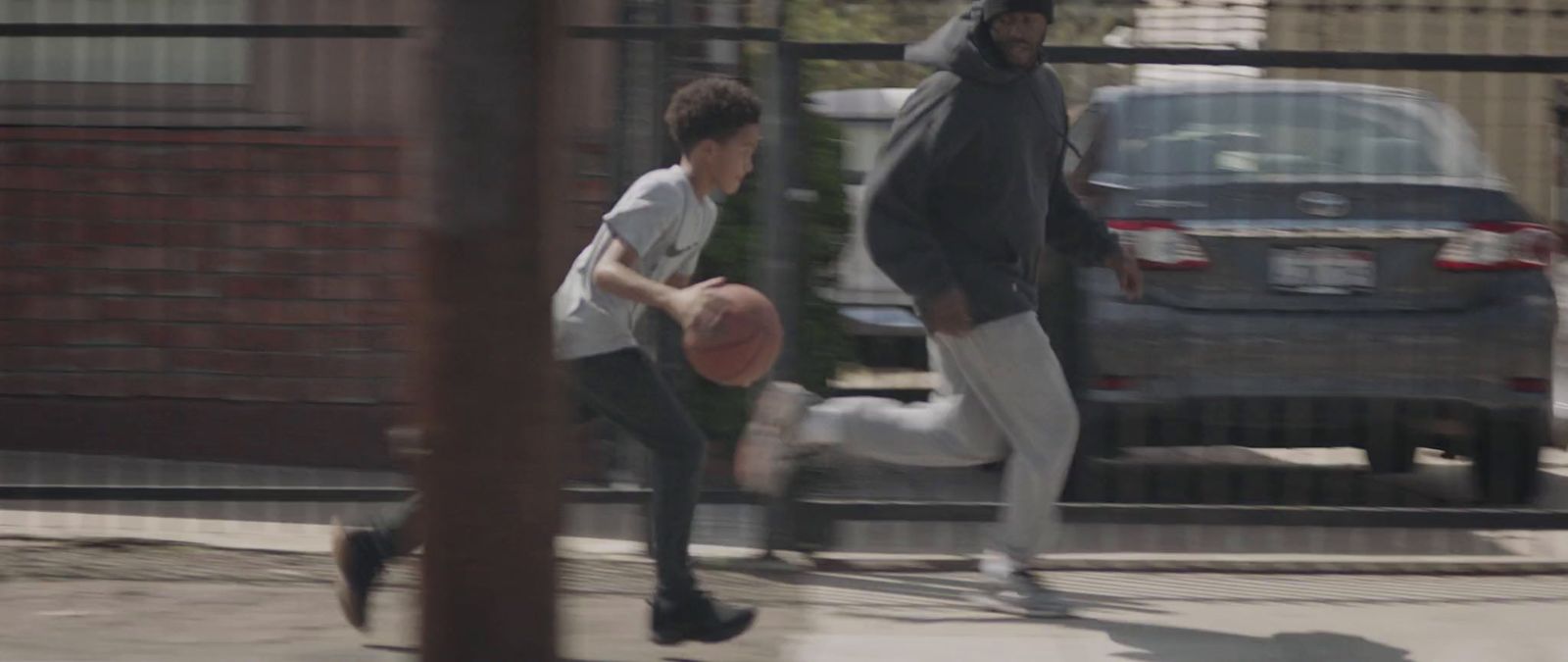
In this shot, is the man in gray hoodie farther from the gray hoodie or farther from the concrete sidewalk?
the concrete sidewalk

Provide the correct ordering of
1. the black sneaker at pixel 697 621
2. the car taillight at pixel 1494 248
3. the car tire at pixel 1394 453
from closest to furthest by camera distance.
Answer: the black sneaker at pixel 697 621 → the car taillight at pixel 1494 248 → the car tire at pixel 1394 453

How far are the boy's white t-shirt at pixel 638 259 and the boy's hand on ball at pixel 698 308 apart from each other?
19cm

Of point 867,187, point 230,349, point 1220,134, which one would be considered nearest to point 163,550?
point 230,349

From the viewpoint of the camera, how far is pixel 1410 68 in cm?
634

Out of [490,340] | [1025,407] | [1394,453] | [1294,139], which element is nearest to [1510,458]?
[1394,453]

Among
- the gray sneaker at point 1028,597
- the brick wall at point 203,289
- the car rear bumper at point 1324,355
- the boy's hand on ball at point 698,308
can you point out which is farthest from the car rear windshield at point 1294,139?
the brick wall at point 203,289

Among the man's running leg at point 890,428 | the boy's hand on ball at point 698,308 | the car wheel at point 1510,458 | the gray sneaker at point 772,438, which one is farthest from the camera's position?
the car wheel at point 1510,458

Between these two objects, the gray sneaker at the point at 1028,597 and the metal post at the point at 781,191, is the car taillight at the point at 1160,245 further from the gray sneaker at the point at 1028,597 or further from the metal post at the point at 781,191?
the gray sneaker at the point at 1028,597

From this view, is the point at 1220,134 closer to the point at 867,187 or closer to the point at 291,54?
the point at 867,187

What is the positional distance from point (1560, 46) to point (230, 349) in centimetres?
492

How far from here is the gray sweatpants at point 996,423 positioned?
5.66m

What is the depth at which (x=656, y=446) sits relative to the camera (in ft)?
17.4

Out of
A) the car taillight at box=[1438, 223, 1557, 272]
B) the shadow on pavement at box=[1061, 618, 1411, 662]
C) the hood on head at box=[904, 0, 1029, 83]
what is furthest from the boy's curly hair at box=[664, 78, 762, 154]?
the car taillight at box=[1438, 223, 1557, 272]

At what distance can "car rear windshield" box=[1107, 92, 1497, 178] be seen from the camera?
6613 mm
